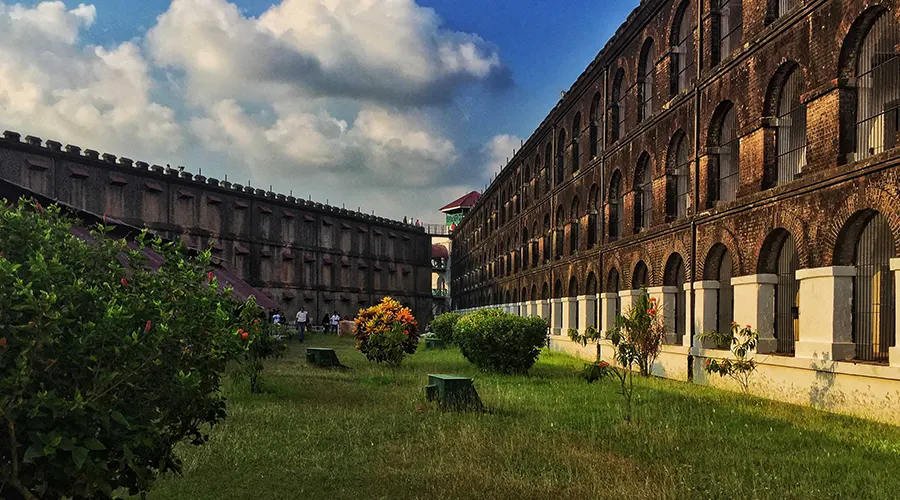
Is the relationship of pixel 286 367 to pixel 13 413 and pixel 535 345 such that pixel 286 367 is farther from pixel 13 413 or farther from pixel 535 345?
pixel 13 413

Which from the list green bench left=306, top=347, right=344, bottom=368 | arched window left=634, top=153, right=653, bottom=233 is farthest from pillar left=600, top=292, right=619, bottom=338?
green bench left=306, top=347, right=344, bottom=368

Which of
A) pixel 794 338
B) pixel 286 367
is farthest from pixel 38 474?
pixel 286 367

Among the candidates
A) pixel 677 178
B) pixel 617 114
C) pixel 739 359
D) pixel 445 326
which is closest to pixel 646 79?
pixel 617 114

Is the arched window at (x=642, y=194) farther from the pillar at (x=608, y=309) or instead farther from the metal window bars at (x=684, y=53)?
the pillar at (x=608, y=309)

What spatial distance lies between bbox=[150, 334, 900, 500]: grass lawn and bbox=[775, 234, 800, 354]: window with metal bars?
2119 millimetres

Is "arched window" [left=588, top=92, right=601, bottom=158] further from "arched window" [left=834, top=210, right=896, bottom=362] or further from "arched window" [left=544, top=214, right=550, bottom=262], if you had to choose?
"arched window" [left=834, top=210, right=896, bottom=362]

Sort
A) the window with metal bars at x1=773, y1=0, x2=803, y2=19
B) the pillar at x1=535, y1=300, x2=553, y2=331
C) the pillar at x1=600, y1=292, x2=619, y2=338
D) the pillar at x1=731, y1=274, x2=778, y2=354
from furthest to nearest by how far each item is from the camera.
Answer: the pillar at x1=535, y1=300, x2=553, y2=331 < the pillar at x1=600, y1=292, x2=619, y2=338 < the window with metal bars at x1=773, y1=0, x2=803, y2=19 < the pillar at x1=731, y1=274, x2=778, y2=354

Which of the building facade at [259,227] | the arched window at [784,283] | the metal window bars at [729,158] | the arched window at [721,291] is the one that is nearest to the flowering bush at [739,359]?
the arched window at [784,283]

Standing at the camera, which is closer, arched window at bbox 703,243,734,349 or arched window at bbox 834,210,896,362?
arched window at bbox 834,210,896,362

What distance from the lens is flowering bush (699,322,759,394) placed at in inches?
481

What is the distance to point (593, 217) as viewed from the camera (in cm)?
2311

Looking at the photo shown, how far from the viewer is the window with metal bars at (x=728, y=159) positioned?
14.7 metres

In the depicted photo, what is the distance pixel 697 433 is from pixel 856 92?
613 cm

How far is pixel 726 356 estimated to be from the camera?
13477mm
